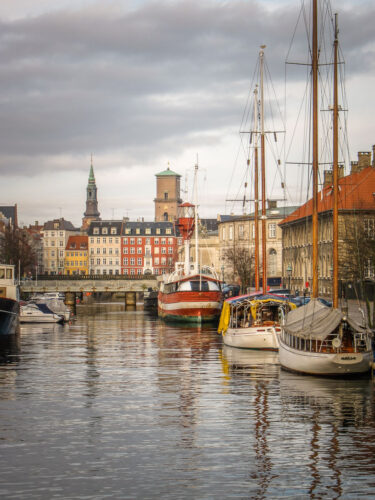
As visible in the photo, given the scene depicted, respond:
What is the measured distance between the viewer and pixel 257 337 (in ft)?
168

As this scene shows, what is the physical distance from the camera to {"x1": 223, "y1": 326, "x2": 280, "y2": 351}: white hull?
50.8m

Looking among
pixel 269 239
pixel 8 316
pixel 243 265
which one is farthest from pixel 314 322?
pixel 269 239

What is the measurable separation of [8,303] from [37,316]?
24.6 meters

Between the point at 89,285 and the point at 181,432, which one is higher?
the point at 89,285

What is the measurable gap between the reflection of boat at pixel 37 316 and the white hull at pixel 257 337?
128 ft

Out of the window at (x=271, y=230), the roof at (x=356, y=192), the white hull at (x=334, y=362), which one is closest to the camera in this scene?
the white hull at (x=334, y=362)

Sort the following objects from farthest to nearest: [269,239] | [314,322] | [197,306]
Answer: [269,239]
[197,306]
[314,322]

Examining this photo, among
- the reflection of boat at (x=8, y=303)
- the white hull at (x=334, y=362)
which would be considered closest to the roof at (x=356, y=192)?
the reflection of boat at (x=8, y=303)

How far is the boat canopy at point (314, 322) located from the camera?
3500 cm

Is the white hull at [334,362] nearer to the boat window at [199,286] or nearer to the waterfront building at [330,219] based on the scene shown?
the waterfront building at [330,219]

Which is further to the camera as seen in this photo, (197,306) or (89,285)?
(89,285)

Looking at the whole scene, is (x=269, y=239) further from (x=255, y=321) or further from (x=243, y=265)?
(x=255, y=321)

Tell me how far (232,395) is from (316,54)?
18.6m

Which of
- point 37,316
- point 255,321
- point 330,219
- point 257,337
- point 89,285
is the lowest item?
point 37,316
